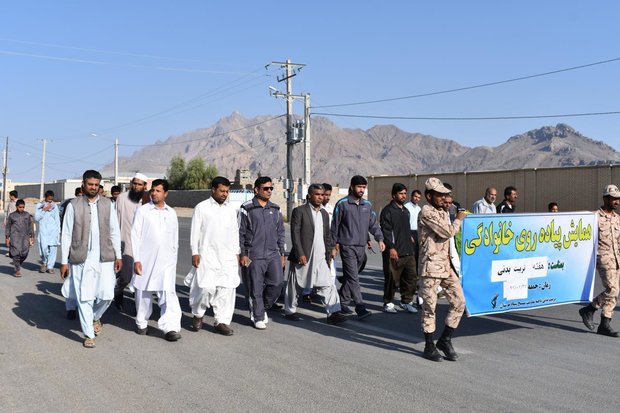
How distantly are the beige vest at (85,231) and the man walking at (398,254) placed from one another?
3.71 meters

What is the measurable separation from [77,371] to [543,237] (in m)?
5.60

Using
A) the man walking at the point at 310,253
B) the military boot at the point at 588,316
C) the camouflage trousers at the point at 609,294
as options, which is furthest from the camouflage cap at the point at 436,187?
the military boot at the point at 588,316

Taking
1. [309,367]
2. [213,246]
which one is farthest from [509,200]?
[309,367]

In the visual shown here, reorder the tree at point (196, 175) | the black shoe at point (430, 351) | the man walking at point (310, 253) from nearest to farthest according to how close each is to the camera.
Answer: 1. the black shoe at point (430, 351)
2. the man walking at point (310, 253)
3. the tree at point (196, 175)

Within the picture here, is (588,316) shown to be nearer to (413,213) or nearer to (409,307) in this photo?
(409,307)

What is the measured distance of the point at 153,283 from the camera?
278 inches

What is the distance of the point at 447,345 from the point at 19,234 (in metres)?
10.3

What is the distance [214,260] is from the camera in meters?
7.32

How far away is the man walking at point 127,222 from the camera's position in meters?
8.56

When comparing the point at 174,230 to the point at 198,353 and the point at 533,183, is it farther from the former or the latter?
the point at 533,183

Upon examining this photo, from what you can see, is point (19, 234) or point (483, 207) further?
point (19, 234)

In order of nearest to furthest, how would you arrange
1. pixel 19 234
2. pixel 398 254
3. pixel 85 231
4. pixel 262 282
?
pixel 85 231, pixel 262 282, pixel 398 254, pixel 19 234

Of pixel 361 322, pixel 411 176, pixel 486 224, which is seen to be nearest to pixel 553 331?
pixel 486 224

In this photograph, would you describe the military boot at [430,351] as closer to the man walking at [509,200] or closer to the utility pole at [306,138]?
the man walking at [509,200]
